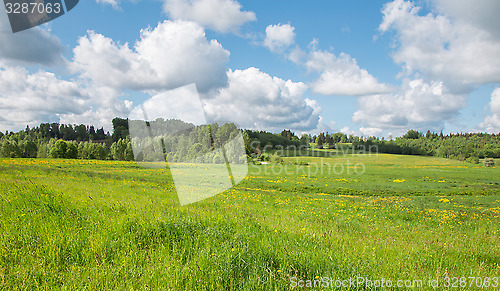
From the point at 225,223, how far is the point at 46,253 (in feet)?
10.9

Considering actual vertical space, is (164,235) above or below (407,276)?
above

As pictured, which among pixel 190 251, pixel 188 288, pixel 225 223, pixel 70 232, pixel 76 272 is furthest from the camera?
pixel 225 223

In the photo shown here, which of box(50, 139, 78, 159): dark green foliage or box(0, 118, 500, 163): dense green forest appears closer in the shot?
box(0, 118, 500, 163): dense green forest

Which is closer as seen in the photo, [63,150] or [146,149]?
[146,149]

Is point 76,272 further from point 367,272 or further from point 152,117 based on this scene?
point 367,272

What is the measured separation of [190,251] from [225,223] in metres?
1.74

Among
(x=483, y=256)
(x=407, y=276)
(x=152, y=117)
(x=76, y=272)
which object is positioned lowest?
(x=483, y=256)

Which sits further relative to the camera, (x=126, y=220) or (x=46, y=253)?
(x=126, y=220)

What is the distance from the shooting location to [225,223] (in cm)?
578

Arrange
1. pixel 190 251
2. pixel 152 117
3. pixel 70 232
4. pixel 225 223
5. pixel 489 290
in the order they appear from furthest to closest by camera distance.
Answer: pixel 225 223, pixel 152 117, pixel 70 232, pixel 190 251, pixel 489 290

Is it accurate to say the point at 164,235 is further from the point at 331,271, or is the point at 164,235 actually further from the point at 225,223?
the point at 331,271

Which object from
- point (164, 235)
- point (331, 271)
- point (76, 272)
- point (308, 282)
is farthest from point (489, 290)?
point (76, 272)

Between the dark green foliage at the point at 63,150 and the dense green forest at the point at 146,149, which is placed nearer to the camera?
the dense green forest at the point at 146,149

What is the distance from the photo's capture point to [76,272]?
3.30 metres
